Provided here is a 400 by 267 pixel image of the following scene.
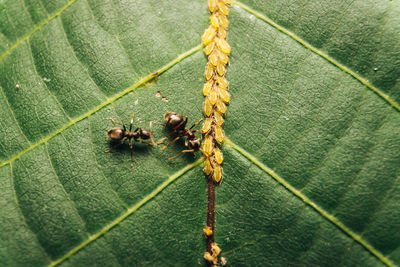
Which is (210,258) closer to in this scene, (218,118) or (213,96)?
(218,118)

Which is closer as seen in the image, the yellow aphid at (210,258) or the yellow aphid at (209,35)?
the yellow aphid at (210,258)

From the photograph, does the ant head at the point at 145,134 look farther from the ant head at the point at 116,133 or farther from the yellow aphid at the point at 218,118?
the yellow aphid at the point at 218,118

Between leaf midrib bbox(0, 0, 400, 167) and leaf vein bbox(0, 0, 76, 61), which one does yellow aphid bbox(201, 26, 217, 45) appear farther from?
leaf vein bbox(0, 0, 76, 61)

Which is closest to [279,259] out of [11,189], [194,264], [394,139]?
[194,264]

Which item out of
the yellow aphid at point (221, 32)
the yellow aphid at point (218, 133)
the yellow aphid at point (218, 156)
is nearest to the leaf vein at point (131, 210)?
the yellow aphid at point (218, 156)

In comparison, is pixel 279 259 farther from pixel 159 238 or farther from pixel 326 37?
pixel 326 37

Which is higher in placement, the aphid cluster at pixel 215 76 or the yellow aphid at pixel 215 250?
the aphid cluster at pixel 215 76

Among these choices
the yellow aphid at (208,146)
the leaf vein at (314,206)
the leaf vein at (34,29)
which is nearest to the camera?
the leaf vein at (314,206)
